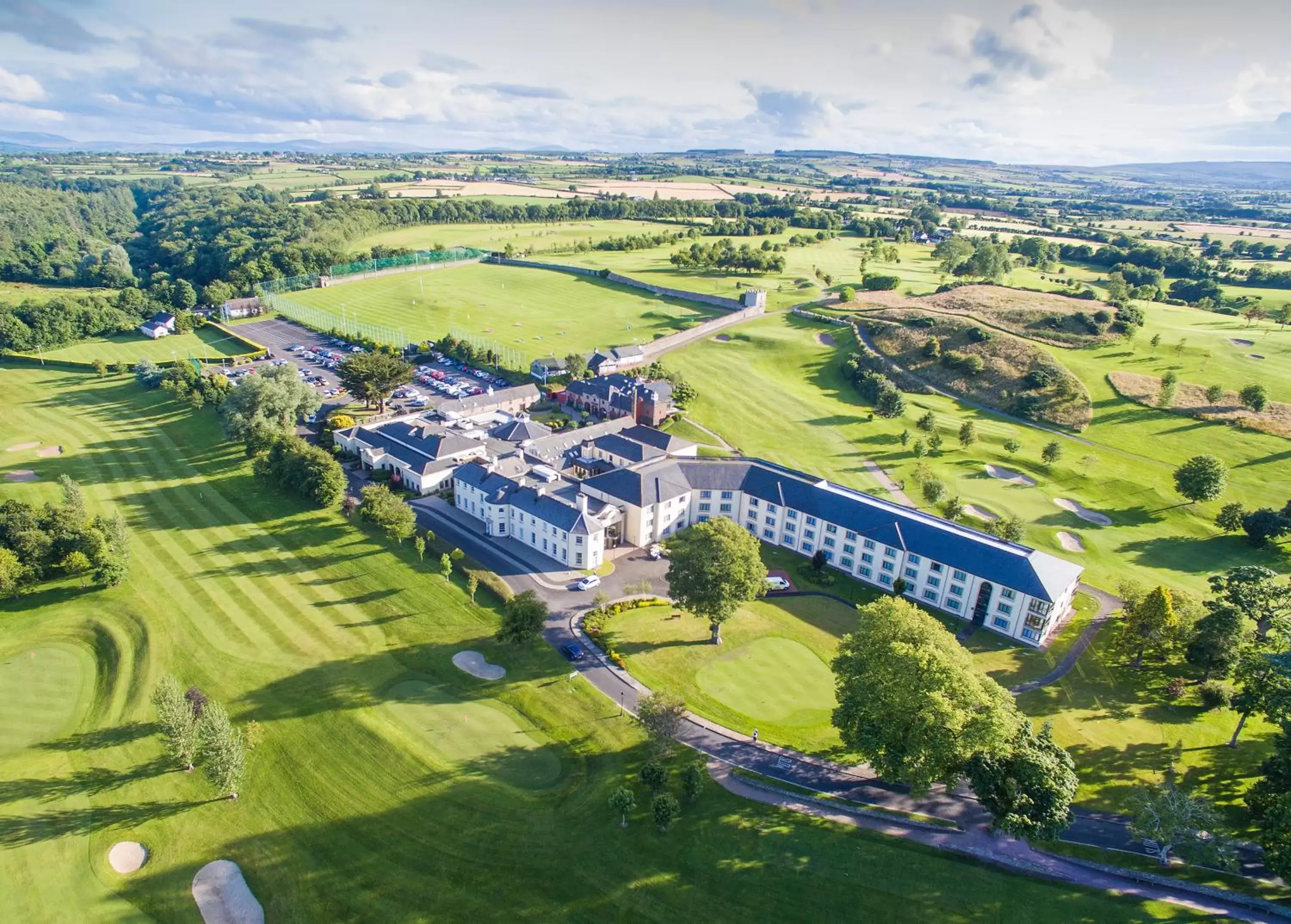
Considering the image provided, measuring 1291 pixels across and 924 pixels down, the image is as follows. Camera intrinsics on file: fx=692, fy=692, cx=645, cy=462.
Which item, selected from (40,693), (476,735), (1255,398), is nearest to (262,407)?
(40,693)

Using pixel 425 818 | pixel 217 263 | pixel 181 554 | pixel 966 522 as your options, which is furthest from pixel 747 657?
pixel 217 263

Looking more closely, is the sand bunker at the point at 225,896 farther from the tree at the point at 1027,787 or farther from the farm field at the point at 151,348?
the farm field at the point at 151,348

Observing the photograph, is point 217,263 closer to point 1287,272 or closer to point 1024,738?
point 1024,738

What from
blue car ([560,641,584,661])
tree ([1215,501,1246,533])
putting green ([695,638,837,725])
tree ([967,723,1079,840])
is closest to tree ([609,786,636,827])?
putting green ([695,638,837,725])

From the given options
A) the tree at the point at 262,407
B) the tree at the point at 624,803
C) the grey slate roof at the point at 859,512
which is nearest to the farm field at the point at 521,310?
the tree at the point at 262,407

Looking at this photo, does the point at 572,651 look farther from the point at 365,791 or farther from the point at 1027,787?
the point at 1027,787

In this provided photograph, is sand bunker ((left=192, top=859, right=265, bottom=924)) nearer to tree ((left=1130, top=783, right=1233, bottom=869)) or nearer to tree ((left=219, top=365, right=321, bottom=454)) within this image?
tree ((left=1130, top=783, right=1233, bottom=869))
